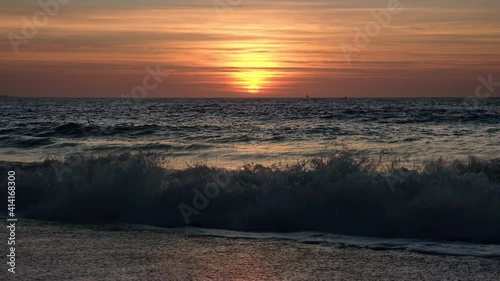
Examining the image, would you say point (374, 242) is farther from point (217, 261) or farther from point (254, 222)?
point (217, 261)

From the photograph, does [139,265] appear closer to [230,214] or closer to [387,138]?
[230,214]

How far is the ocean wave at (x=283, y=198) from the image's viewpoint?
9250mm

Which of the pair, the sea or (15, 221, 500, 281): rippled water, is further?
the sea

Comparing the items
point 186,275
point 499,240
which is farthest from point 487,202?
point 186,275

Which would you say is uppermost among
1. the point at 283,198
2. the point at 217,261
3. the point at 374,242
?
the point at 283,198

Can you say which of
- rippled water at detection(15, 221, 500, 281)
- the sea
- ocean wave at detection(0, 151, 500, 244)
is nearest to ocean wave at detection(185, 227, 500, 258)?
the sea

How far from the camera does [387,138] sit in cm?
2533

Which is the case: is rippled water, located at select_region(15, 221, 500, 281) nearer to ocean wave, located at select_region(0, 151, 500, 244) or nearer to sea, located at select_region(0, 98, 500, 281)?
sea, located at select_region(0, 98, 500, 281)

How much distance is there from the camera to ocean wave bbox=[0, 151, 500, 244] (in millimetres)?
9250

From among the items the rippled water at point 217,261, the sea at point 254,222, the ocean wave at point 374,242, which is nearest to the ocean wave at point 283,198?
the sea at point 254,222

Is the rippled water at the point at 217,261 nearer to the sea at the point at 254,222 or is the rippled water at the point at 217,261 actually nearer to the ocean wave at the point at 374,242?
the sea at the point at 254,222

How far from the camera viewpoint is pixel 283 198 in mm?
10320

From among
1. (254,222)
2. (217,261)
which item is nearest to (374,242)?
(254,222)

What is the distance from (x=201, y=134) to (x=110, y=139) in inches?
184
